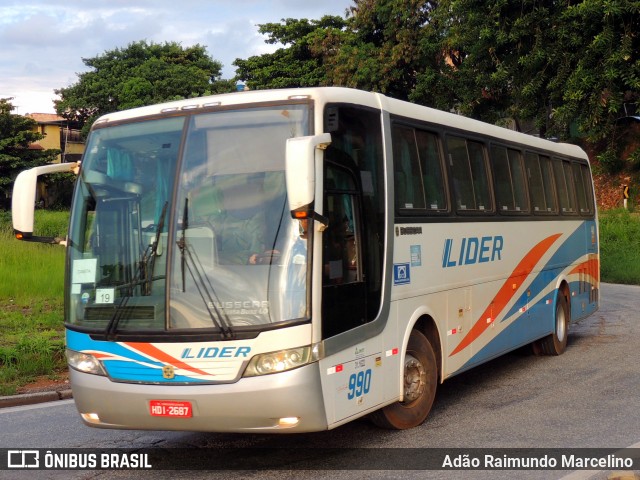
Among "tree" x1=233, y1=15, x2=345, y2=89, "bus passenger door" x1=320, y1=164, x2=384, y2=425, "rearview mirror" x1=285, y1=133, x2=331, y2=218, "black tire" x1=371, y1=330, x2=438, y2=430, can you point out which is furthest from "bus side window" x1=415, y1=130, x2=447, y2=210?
"tree" x1=233, y1=15, x2=345, y2=89

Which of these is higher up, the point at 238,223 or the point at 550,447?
A: the point at 238,223

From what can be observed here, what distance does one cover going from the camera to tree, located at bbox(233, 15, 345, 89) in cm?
4153

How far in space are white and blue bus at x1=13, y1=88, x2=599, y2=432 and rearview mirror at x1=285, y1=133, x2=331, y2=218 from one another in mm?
13

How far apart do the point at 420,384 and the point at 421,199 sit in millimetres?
1768

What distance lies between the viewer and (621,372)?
1091cm

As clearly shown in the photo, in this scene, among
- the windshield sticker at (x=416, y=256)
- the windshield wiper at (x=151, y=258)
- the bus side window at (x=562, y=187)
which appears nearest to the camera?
the windshield wiper at (x=151, y=258)

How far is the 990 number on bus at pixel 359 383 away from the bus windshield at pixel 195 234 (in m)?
0.86

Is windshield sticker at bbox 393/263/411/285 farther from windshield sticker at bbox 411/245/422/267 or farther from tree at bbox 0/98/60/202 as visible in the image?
tree at bbox 0/98/60/202

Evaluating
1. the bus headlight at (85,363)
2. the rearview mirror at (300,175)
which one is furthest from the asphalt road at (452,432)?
the rearview mirror at (300,175)

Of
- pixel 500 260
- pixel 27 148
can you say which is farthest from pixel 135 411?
pixel 27 148

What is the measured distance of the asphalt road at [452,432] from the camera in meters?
6.89

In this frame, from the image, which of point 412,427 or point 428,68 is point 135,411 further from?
point 428,68

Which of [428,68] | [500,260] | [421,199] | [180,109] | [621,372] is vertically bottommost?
[621,372]

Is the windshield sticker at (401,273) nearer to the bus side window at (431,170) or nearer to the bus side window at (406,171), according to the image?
the bus side window at (406,171)
